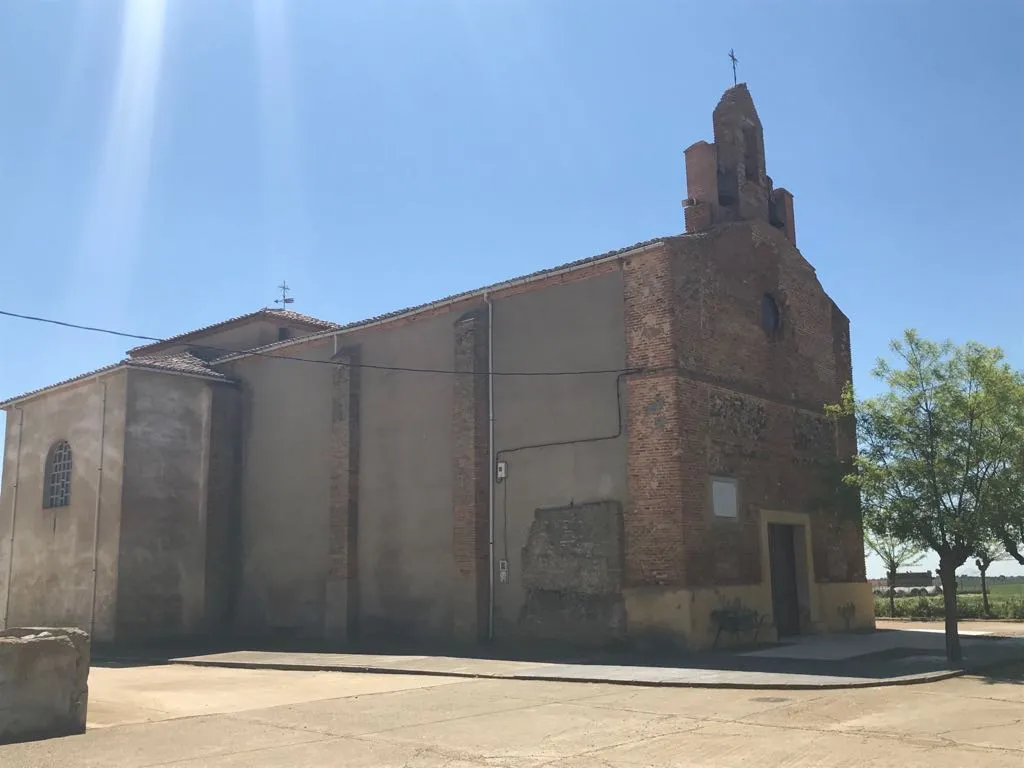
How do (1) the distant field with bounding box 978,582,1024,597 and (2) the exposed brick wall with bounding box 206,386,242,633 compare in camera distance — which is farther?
(1) the distant field with bounding box 978,582,1024,597

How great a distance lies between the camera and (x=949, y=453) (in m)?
14.3

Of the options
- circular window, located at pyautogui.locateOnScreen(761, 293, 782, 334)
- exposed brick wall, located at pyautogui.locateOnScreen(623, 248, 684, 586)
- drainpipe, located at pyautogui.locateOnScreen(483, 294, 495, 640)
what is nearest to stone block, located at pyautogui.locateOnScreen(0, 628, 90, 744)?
exposed brick wall, located at pyautogui.locateOnScreen(623, 248, 684, 586)

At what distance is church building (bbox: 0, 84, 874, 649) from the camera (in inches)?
677

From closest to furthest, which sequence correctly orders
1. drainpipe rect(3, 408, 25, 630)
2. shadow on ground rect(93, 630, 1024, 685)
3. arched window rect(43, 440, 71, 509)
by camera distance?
shadow on ground rect(93, 630, 1024, 685) < arched window rect(43, 440, 71, 509) < drainpipe rect(3, 408, 25, 630)

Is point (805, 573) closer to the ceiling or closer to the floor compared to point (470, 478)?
closer to the floor

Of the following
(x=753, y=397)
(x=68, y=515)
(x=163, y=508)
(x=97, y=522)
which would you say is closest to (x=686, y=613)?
(x=753, y=397)

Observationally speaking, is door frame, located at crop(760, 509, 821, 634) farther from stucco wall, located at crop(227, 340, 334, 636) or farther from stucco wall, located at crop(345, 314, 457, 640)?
stucco wall, located at crop(227, 340, 334, 636)

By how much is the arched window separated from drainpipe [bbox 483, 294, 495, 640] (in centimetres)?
1169

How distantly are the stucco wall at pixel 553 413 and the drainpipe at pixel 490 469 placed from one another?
0.41ft

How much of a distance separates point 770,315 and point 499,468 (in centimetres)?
706

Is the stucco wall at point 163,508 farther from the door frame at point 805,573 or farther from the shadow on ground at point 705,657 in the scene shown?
the door frame at point 805,573

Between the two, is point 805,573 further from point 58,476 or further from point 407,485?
point 58,476

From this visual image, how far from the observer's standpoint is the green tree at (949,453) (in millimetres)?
14039

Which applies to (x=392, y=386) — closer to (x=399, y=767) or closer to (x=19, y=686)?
(x=19, y=686)
